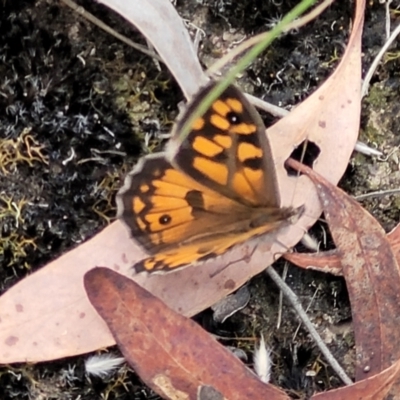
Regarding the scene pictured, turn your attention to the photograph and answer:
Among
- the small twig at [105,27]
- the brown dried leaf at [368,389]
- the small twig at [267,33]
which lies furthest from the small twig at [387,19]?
the brown dried leaf at [368,389]

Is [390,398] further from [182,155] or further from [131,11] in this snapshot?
[131,11]

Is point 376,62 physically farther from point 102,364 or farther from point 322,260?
point 102,364

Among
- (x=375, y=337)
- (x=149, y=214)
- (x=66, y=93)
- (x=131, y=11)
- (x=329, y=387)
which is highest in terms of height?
(x=131, y=11)

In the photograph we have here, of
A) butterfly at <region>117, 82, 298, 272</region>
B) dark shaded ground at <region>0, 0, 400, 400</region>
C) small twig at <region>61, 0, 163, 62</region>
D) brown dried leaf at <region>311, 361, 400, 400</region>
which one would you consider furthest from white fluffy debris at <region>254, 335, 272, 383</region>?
small twig at <region>61, 0, 163, 62</region>

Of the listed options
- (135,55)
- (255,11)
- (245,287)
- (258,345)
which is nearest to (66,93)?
(135,55)

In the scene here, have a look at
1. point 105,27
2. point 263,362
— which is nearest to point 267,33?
point 105,27

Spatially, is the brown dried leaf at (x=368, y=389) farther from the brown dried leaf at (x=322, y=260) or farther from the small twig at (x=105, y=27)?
the small twig at (x=105, y=27)
